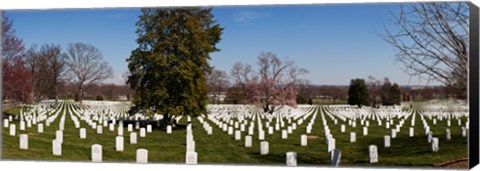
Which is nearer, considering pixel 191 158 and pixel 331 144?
pixel 191 158

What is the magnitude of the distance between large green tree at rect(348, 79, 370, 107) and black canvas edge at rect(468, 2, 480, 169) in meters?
2.01

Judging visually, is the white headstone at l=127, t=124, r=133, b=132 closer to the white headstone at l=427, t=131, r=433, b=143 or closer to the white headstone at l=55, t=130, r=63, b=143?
the white headstone at l=55, t=130, r=63, b=143

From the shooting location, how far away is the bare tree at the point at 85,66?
15992 millimetres

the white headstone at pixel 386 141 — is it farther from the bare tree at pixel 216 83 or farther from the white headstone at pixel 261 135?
the bare tree at pixel 216 83

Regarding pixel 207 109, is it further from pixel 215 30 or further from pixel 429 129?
pixel 429 129

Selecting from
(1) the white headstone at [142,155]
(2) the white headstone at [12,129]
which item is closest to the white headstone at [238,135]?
(1) the white headstone at [142,155]

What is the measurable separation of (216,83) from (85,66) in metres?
2.66

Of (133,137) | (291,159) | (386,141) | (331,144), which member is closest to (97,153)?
(133,137)

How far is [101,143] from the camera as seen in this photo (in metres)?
16.6

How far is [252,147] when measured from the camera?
16250mm

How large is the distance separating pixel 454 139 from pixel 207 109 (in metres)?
5.02

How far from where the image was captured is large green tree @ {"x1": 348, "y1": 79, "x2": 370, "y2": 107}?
48.5 feet

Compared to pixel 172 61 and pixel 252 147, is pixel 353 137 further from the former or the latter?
pixel 172 61

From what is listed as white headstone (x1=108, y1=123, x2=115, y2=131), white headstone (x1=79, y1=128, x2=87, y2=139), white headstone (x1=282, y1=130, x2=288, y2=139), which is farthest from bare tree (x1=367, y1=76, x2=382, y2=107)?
white headstone (x1=79, y1=128, x2=87, y2=139)
